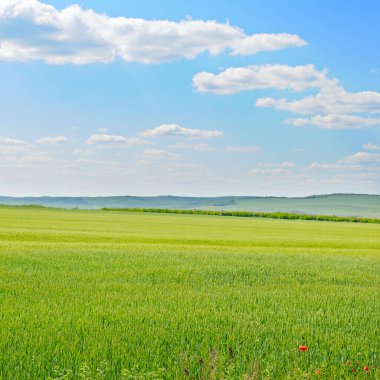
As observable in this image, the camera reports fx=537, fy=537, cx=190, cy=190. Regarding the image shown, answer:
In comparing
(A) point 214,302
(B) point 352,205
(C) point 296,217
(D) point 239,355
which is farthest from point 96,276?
(B) point 352,205

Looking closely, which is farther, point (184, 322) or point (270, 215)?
point (270, 215)

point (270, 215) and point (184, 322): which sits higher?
point (270, 215)

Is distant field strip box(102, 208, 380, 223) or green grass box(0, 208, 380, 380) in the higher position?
distant field strip box(102, 208, 380, 223)

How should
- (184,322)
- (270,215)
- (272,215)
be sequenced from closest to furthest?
(184,322) < (272,215) < (270,215)

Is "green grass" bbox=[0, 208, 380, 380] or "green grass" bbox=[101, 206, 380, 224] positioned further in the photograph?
"green grass" bbox=[101, 206, 380, 224]

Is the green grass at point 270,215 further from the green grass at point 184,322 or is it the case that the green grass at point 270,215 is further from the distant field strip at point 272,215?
the green grass at point 184,322

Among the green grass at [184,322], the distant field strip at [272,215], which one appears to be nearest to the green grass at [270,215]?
the distant field strip at [272,215]

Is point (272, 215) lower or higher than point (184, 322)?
higher

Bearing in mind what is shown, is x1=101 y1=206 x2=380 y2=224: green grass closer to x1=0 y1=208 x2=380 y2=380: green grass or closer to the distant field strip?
the distant field strip

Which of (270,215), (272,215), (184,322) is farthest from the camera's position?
(270,215)

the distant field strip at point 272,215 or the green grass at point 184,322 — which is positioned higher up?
the distant field strip at point 272,215

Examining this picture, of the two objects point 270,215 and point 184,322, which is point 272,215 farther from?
point 184,322

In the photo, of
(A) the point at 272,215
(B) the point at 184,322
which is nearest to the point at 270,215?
(A) the point at 272,215

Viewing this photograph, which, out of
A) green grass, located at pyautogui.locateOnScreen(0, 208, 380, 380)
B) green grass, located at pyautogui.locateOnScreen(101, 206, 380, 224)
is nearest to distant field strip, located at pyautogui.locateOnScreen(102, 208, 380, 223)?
green grass, located at pyautogui.locateOnScreen(101, 206, 380, 224)
